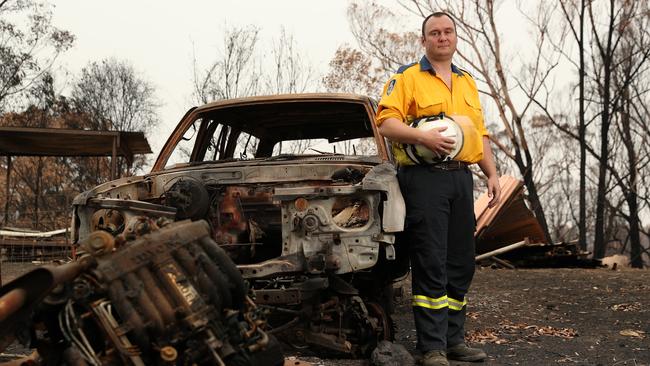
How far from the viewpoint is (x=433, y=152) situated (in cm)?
389

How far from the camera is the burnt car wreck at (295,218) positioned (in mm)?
3902

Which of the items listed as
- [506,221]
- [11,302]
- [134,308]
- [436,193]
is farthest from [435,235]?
[506,221]

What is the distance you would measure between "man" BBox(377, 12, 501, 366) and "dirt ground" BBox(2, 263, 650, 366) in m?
0.45

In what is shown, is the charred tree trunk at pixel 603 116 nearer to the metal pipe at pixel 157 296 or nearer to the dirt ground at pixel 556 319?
the dirt ground at pixel 556 319

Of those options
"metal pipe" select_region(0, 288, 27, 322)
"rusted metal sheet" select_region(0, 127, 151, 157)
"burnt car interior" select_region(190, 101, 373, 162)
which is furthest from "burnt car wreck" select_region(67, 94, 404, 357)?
"rusted metal sheet" select_region(0, 127, 151, 157)

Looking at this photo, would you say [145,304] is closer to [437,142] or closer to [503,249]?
[437,142]

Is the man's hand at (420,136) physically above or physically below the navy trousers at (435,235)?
above

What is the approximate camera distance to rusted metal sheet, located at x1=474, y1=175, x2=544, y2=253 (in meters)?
11.1

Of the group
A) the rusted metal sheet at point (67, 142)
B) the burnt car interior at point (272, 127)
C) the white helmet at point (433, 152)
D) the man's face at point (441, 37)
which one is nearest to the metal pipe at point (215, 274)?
the white helmet at point (433, 152)

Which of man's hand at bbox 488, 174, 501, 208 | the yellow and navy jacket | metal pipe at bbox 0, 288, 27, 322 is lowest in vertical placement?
metal pipe at bbox 0, 288, 27, 322

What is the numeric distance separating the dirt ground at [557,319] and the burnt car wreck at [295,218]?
1.07ft

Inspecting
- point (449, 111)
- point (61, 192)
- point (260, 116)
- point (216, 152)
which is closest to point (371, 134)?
point (260, 116)

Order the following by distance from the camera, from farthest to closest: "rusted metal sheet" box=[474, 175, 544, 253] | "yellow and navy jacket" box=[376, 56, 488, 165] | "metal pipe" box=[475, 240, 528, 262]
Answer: "metal pipe" box=[475, 240, 528, 262], "rusted metal sheet" box=[474, 175, 544, 253], "yellow and navy jacket" box=[376, 56, 488, 165]

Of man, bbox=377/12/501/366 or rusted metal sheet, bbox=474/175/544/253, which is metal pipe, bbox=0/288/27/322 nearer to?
man, bbox=377/12/501/366
